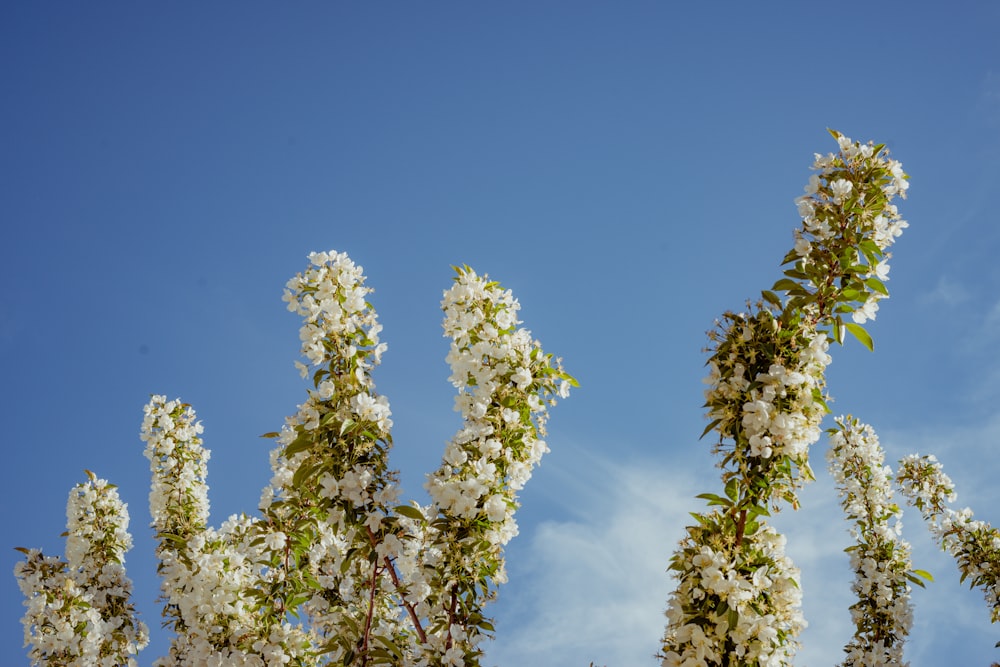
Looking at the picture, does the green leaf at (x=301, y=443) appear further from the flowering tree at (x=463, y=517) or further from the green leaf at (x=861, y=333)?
the green leaf at (x=861, y=333)

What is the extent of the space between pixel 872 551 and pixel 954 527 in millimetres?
1838

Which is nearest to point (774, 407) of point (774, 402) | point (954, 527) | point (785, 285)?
point (774, 402)

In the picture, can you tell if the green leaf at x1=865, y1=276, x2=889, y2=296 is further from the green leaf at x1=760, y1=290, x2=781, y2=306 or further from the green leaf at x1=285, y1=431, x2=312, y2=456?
the green leaf at x1=285, y1=431, x2=312, y2=456

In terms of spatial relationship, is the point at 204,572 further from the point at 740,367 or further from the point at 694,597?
the point at 740,367

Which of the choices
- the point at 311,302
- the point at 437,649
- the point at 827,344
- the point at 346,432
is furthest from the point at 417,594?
the point at 827,344

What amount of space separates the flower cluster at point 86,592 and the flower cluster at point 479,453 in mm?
3019

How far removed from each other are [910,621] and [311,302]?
579 centimetres

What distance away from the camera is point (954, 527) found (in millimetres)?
8133

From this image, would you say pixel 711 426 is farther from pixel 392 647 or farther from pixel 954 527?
pixel 954 527

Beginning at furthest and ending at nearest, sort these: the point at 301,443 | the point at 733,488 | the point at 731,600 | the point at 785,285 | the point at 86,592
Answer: the point at 86,592 < the point at 301,443 < the point at 785,285 < the point at 733,488 < the point at 731,600

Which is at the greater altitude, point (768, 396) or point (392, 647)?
point (768, 396)

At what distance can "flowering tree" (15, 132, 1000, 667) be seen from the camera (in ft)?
13.3

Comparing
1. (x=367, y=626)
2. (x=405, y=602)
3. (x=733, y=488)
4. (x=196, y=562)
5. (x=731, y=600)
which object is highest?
(x=196, y=562)

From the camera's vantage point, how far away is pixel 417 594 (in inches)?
185
